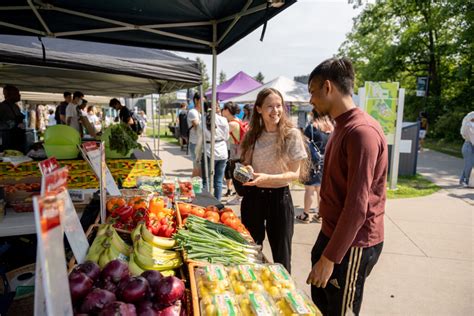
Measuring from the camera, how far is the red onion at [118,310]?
1.19m

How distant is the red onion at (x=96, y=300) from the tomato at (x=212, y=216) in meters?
1.24

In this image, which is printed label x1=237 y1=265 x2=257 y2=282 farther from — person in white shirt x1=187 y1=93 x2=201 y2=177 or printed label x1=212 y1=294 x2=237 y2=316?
person in white shirt x1=187 y1=93 x2=201 y2=177

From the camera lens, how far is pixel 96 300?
1.25 m

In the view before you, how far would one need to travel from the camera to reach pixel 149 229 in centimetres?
221

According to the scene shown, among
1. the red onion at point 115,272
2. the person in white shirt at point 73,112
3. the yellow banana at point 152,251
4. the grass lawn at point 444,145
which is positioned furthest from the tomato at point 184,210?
the grass lawn at point 444,145

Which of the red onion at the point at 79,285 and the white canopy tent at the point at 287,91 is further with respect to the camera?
the white canopy tent at the point at 287,91

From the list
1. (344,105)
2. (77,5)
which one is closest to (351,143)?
(344,105)

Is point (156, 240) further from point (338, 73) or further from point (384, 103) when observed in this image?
point (384, 103)

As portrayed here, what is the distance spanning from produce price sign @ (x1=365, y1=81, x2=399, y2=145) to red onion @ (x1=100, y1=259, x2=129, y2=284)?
276 inches

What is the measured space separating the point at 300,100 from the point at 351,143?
30.7 feet

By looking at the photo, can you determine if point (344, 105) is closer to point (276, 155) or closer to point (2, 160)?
point (276, 155)

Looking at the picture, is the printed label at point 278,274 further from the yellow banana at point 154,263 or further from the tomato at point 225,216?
the tomato at point 225,216

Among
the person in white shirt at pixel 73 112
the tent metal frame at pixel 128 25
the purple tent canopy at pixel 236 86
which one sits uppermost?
the purple tent canopy at pixel 236 86

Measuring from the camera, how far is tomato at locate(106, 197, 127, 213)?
264cm
